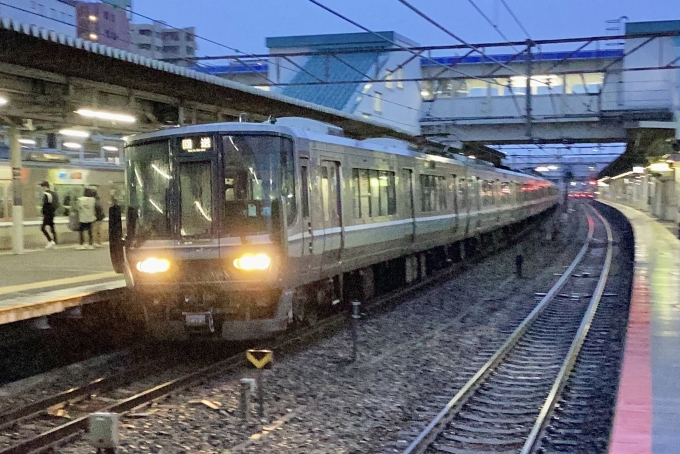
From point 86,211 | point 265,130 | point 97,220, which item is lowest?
point 97,220

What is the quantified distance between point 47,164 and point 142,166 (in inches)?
419

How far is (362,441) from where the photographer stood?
262 inches

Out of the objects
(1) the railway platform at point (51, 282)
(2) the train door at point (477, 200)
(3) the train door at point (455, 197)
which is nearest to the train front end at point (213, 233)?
(1) the railway platform at point (51, 282)

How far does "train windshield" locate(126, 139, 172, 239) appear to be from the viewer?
30.0 ft

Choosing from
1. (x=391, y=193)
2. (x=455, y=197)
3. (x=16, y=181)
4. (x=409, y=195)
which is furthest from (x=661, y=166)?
(x=16, y=181)

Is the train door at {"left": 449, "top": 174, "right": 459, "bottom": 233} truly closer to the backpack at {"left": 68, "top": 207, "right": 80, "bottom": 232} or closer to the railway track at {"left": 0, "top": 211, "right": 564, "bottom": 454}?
the backpack at {"left": 68, "top": 207, "right": 80, "bottom": 232}

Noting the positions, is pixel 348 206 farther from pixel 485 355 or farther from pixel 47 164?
pixel 47 164

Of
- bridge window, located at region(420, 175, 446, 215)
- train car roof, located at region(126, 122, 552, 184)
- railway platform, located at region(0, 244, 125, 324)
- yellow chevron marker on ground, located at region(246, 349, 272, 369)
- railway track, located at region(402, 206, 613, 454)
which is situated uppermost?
train car roof, located at region(126, 122, 552, 184)

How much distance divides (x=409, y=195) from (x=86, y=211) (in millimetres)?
6876

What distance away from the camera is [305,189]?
9.70 meters

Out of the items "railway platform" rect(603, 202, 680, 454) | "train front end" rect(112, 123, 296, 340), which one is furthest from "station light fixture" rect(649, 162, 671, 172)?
"train front end" rect(112, 123, 296, 340)

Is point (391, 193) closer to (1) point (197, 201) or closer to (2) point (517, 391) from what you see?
(1) point (197, 201)

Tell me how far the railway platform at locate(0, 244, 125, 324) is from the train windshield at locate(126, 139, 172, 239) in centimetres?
134

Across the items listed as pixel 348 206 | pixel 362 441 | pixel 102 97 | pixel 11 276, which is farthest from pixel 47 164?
pixel 362 441
